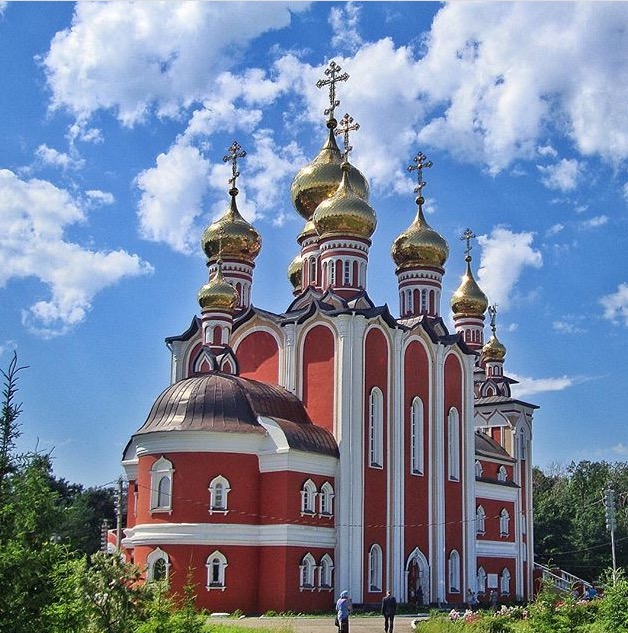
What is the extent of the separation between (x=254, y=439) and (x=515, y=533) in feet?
53.8

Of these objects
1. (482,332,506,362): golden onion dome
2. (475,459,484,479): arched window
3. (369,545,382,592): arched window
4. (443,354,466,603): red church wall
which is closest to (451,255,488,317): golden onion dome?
(482,332,506,362): golden onion dome

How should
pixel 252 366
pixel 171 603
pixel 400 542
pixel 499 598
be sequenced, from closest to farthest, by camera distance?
pixel 171 603 → pixel 400 542 → pixel 252 366 → pixel 499 598

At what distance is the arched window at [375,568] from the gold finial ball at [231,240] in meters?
12.7

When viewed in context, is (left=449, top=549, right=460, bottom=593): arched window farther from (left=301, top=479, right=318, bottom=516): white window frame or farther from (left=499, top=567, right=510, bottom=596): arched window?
(left=301, top=479, right=318, bottom=516): white window frame

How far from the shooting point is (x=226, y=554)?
26078 millimetres

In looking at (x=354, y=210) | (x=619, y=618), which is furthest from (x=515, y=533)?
(x=619, y=618)

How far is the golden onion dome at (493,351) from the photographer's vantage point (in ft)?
151

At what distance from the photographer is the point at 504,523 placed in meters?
38.6

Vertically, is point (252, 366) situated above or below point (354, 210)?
below

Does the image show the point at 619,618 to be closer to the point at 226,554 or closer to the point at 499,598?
the point at 226,554

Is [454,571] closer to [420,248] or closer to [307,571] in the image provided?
[307,571]

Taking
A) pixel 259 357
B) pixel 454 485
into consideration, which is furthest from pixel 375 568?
pixel 259 357

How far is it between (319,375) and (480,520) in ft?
36.1

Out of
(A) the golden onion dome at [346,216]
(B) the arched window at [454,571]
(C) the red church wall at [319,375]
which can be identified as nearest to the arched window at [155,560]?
(C) the red church wall at [319,375]
